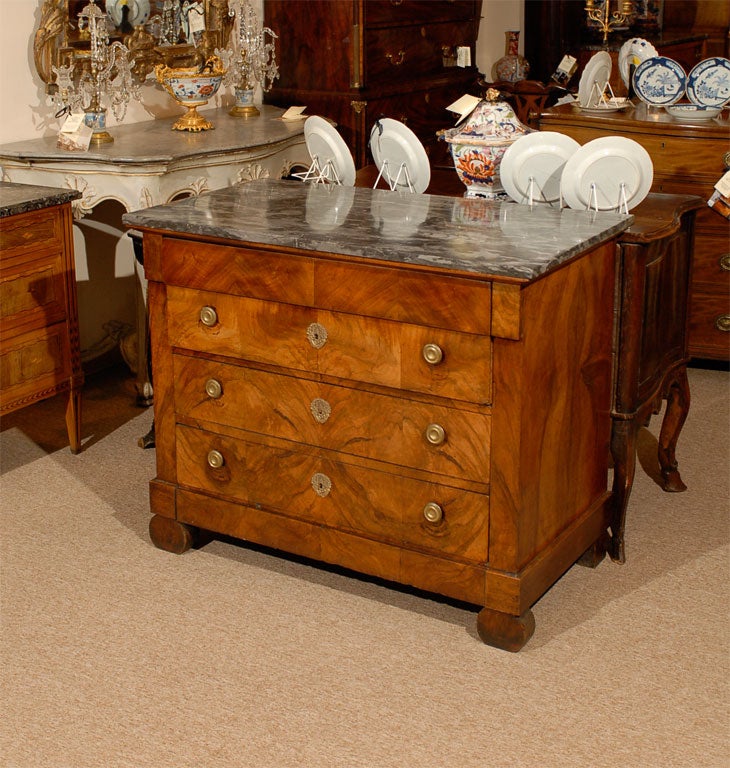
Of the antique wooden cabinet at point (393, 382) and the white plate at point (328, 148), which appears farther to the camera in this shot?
the white plate at point (328, 148)

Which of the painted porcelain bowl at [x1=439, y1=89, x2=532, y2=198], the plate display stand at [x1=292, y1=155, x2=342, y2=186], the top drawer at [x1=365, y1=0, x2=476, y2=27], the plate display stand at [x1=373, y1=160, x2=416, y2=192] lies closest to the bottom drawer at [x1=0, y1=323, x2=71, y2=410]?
the plate display stand at [x1=292, y1=155, x2=342, y2=186]

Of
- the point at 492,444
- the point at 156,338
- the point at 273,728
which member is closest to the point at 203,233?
the point at 156,338

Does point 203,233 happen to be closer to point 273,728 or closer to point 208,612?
point 208,612

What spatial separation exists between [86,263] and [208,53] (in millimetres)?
1073

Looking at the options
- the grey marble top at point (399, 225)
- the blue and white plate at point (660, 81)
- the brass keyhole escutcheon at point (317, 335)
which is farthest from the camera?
the blue and white plate at point (660, 81)

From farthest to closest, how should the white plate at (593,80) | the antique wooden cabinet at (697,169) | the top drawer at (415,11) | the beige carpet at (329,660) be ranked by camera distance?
the top drawer at (415,11) < the white plate at (593,80) < the antique wooden cabinet at (697,169) < the beige carpet at (329,660)

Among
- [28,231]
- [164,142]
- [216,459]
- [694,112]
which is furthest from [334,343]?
[694,112]

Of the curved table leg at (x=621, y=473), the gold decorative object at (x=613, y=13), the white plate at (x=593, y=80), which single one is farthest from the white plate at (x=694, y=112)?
the gold decorative object at (x=613, y=13)

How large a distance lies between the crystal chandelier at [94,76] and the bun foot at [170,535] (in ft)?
5.30

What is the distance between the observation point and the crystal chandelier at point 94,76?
14.1ft

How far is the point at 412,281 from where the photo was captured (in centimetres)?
272

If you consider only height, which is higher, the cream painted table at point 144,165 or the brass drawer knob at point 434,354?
the cream painted table at point 144,165

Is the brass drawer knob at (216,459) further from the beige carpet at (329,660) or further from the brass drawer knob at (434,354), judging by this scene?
the brass drawer knob at (434,354)

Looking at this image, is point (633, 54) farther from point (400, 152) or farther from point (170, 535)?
point (170, 535)
